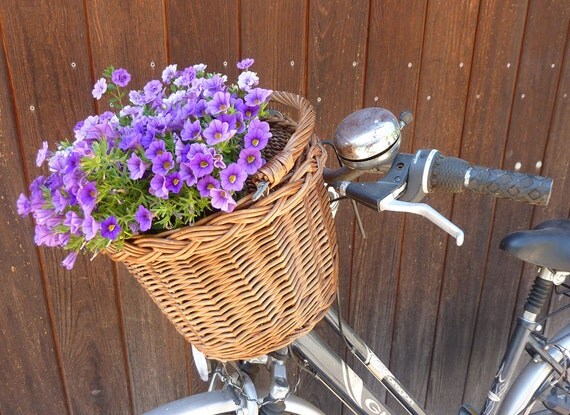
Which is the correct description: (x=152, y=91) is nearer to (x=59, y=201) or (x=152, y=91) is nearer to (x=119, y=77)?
(x=119, y=77)

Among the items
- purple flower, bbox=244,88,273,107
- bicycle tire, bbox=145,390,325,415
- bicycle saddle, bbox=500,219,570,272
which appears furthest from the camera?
bicycle saddle, bbox=500,219,570,272

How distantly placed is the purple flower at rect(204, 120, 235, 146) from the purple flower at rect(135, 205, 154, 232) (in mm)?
109

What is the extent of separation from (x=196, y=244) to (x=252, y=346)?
0.21 metres

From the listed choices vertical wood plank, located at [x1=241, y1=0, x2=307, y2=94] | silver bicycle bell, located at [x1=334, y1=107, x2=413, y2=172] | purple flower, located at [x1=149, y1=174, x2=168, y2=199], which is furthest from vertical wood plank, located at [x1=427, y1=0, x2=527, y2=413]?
purple flower, located at [x1=149, y1=174, x2=168, y2=199]

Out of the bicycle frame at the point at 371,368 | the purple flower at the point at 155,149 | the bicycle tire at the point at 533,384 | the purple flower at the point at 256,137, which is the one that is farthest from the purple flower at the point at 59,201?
the bicycle tire at the point at 533,384

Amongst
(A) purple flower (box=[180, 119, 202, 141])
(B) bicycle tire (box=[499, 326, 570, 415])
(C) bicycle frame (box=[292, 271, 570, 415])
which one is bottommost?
(B) bicycle tire (box=[499, 326, 570, 415])

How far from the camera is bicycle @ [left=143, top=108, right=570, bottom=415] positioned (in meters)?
0.76

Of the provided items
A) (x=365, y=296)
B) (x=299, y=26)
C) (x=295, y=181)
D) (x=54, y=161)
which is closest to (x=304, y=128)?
(x=295, y=181)

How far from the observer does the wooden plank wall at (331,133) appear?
1051mm

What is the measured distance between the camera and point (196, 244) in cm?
59

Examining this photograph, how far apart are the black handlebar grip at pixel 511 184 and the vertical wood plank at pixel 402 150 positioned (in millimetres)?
605

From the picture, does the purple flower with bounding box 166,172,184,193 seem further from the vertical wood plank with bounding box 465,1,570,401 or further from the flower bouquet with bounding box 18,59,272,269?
the vertical wood plank with bounding box 465,1,570,401

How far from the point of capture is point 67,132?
42.3 inches

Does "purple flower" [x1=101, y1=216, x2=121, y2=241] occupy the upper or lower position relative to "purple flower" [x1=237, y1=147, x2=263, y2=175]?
lower
